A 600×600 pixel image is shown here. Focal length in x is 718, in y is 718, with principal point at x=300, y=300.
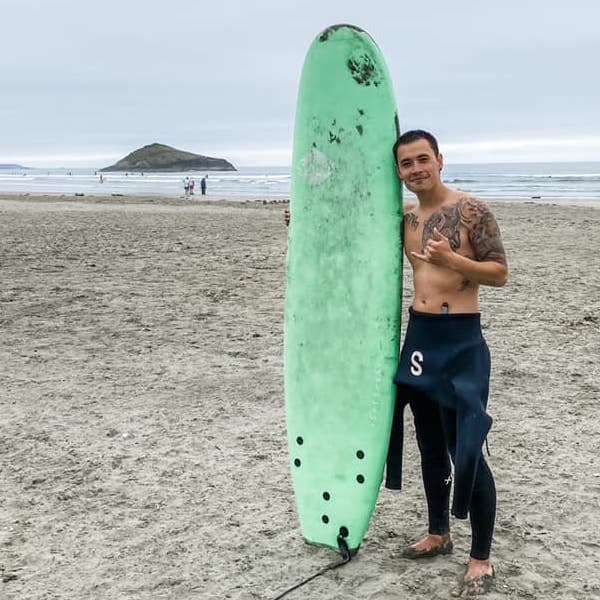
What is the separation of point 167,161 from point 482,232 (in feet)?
439

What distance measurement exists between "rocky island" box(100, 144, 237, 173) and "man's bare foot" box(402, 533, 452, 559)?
5017 inches

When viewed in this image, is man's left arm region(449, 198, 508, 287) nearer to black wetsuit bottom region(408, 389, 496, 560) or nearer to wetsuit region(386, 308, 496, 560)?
wetsuit region(386, 308, 496, 560)

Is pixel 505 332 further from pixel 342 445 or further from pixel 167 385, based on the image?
pixel 342 445

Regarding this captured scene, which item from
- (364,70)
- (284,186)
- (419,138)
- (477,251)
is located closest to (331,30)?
(364,70)

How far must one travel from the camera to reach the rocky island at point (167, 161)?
130625 millimetres

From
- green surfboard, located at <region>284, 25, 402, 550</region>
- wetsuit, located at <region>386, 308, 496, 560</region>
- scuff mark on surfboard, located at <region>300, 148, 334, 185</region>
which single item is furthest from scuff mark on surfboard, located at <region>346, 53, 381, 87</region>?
wetsuit, located at <region>386, 308, 496, 560</region>

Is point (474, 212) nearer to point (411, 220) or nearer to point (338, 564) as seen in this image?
point (411, 220)

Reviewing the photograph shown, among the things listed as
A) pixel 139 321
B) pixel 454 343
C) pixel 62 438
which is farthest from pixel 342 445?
pixel 139 321

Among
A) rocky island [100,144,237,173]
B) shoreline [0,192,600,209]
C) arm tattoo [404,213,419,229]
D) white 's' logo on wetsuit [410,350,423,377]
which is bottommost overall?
white 's' logo on wetsuit [410,350,423,377]

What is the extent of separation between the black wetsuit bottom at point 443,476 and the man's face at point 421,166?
79cm

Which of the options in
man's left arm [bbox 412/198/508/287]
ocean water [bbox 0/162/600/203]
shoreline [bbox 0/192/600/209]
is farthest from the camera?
ocean water [bbox 0/162/600/203]

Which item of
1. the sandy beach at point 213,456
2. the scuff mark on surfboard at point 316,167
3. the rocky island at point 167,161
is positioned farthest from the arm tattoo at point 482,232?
the rocky island at point 167,161

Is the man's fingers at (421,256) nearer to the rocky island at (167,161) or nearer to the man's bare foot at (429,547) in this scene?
the man's bare foot at (429,547)

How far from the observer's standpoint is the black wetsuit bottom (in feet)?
8.80
